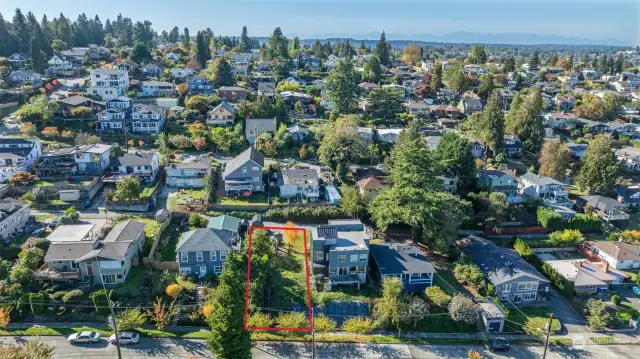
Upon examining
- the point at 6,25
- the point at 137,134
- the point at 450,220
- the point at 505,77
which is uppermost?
the point at 6,25

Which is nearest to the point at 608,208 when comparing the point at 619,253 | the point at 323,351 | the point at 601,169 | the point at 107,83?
the point at 601,169

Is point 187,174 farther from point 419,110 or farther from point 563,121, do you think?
point 563,121

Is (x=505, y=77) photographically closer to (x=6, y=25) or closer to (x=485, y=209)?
(x=485, y=209)

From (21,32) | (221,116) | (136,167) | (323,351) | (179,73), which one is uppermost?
(21,32)

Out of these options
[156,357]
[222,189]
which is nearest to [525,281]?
[156,357]

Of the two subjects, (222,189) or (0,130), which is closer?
(222,189)

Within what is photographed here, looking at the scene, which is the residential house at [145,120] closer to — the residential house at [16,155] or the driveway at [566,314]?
the residential house at [16,155]
